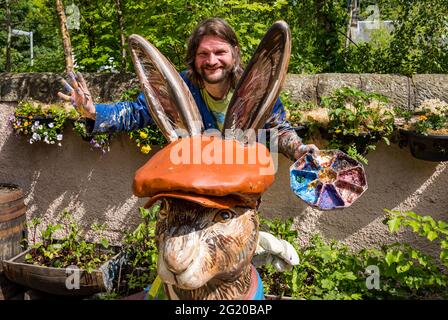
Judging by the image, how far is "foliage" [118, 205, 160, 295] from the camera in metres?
2.81

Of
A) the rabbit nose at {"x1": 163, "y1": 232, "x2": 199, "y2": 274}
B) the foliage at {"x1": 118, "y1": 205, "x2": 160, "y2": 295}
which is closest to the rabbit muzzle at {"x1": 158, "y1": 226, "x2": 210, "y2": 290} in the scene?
the rabbit nose at {"x1": 163, "y1": 232, "x2": 199, "y2": 274}

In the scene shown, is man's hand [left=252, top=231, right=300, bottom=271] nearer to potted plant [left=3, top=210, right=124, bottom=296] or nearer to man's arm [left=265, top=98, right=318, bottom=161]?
man's arm [left=265, top=98, right=318, bottom=161]

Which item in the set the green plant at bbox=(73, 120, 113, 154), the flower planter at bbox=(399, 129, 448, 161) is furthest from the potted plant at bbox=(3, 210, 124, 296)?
the flower planter at bbox=(399, 129, 448, 161)

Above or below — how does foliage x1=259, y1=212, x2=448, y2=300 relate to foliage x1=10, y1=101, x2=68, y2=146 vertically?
below

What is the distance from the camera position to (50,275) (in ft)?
9.15

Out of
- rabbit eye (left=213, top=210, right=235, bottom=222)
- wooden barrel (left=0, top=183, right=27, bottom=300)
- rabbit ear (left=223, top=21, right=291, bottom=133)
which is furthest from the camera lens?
wooden barrel (left=0, top=183, right=27, bottom=300)

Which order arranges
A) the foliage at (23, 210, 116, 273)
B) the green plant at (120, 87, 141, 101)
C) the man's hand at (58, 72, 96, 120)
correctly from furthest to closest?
the green plant at (120, 87, 141, 101), the foliage at (23, 210, 116, 273), the man's hand at (58, 72, 96, 120)

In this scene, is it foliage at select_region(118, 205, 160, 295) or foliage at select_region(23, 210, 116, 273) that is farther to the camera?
foliage at select_region(23, 210, 116, 273)

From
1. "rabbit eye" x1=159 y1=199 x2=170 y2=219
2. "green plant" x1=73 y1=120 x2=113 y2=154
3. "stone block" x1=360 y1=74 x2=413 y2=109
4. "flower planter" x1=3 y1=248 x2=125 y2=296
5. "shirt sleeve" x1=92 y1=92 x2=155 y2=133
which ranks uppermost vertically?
"shirt sleeve" x1=92 y1=92 x2=155 y2=133

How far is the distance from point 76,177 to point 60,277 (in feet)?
2.61

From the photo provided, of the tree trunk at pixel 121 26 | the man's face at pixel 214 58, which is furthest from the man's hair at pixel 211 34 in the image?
the tree trunk at pixel 121 26

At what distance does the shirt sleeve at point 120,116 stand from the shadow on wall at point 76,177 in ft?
4.10

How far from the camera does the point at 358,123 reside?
2.62 meters

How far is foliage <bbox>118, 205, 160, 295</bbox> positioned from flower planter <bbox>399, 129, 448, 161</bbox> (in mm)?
1555
